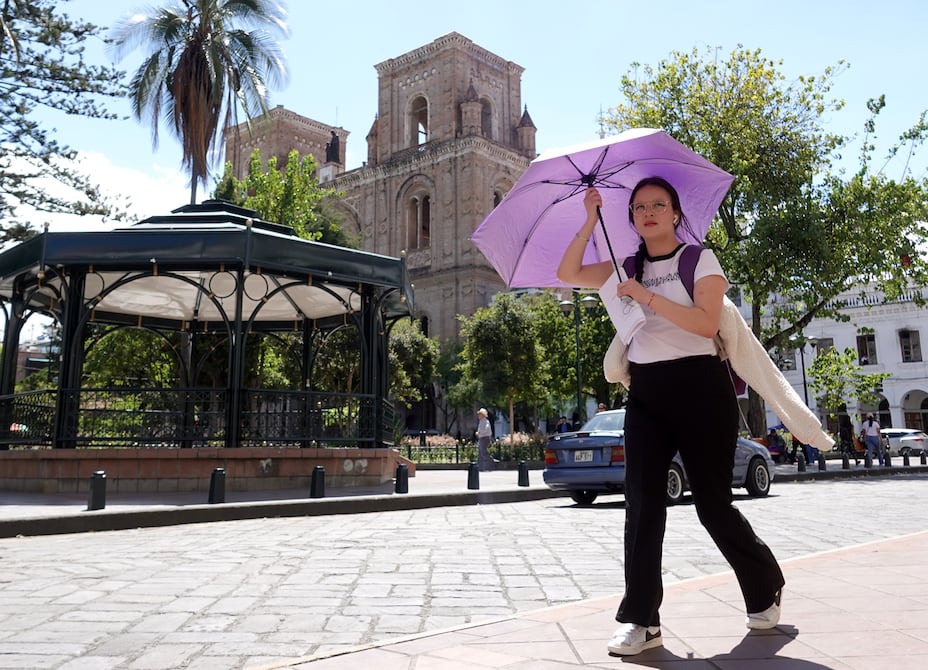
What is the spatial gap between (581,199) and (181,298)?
12717 millimetres

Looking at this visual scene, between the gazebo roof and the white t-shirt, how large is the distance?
30.7ft

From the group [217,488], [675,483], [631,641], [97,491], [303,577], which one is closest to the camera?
[631,641]

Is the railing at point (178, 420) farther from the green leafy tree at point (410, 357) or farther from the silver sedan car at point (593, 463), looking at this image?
the green leafy tree at point (410, 357)

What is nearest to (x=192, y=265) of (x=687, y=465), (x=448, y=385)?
(x=687, y=465)

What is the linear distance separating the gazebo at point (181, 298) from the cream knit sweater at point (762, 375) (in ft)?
31.4

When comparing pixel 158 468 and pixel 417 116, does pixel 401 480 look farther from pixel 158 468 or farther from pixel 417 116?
pixel 417 116

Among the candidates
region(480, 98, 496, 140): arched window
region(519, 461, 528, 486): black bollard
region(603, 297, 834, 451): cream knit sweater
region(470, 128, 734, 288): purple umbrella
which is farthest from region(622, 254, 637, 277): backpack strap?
region(480, 98, 496, 140): arched window

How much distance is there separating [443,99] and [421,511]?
158ft

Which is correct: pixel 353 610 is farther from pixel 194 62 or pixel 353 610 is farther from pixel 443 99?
pixel 443 99

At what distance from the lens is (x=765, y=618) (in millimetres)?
3143

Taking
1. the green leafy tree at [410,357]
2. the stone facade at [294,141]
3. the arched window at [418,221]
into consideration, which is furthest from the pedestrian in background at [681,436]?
the stone facade at [294,141]

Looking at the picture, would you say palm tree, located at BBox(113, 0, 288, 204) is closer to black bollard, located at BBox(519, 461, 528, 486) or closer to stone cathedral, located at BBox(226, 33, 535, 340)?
black bollard, located at BBox(519, 461, 528, 486)

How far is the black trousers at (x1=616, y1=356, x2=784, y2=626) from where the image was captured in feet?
A: 10.0

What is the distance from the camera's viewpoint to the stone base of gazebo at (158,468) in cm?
1127
